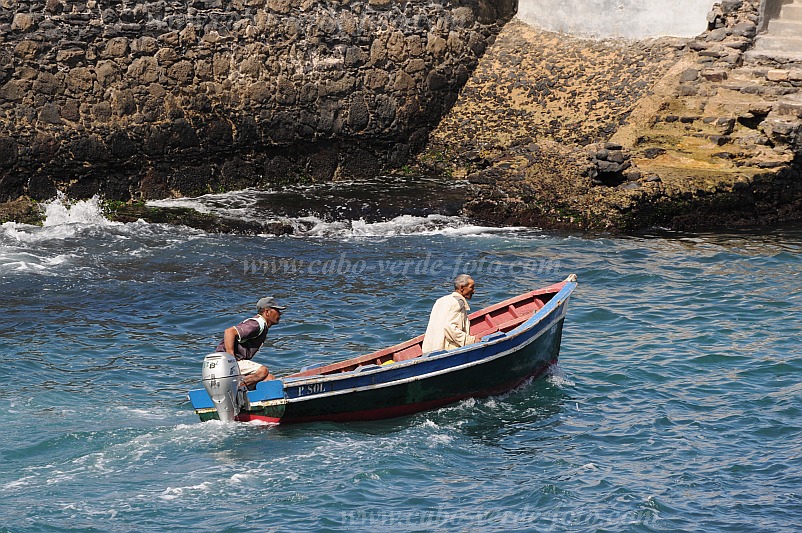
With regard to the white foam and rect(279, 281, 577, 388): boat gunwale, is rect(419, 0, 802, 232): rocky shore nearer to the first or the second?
the white foam

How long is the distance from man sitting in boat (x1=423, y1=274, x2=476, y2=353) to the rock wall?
36.4ft

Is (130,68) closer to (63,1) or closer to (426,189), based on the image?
(63,1)

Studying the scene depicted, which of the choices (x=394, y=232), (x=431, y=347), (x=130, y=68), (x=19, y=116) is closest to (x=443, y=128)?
(x=394, y=232)

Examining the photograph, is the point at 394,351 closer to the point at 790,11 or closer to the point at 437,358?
the point at 437,358

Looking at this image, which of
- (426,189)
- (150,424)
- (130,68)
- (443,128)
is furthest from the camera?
(443,128)

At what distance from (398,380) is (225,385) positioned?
1.90 metres

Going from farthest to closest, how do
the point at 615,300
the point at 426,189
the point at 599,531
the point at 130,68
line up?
the point at 426,189, the point at 130,68, the point at 615,300, the point at 599,531

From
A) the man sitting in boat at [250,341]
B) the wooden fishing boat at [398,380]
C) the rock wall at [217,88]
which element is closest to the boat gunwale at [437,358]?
the wooden fishing boat at [398,380]

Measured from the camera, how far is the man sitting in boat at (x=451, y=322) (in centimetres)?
1277

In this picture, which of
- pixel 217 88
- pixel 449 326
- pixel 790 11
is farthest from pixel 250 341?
pixel 790 11

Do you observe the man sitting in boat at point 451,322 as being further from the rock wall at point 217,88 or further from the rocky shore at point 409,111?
the rock wall at point 217,88

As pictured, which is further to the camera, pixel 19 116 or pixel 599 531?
pixel 19 116

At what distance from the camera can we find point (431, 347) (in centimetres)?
1288

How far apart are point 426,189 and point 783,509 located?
549 inches
